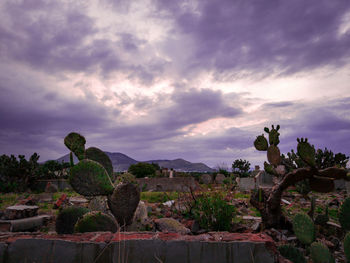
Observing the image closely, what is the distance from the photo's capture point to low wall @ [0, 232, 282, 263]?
2928 millimetres

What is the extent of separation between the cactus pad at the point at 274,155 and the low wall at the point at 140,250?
4.62 m

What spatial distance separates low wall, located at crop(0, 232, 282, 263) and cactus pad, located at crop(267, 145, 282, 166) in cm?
462

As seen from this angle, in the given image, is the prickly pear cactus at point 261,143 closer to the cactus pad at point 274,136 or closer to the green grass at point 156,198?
the cactus pad at point 274,136

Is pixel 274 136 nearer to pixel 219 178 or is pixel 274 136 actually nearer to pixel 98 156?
pixel 98 156

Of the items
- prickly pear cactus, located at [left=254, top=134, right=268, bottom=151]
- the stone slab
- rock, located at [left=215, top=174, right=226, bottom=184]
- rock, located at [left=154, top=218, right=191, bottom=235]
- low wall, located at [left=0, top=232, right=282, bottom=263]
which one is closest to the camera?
low wall, located at [left=0, top=232, right=282, bottom=263]

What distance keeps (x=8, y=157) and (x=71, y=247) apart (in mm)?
15899

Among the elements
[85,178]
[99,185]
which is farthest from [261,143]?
[85,178]

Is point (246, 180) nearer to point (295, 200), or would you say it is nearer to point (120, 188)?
point (295, 200)

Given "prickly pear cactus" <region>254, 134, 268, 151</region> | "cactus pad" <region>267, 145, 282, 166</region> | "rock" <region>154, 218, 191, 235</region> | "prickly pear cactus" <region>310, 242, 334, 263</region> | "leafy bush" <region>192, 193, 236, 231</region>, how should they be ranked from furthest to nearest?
"prickly pear cactus" <region>254, 134, 268, 151</region>
"cactus pad" <region>267, 145, 282, 166</region>
"leafy bush" <region>192, 193, 236, 231</region>
"rock" <region>154, 218, 191, 235</region>
"prickly pear cactus" <region>310, 242, 334, 263</region>

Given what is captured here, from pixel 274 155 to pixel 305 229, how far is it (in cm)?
278

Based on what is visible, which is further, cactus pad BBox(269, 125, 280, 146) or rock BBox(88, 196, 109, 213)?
cactus pad BBox(269, 125, 280, 146)

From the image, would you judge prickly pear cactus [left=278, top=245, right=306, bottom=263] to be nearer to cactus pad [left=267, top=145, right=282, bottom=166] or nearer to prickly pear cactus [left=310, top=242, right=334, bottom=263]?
→ prickly pear cactus [left=310, top=242, right=334, bottom=263]

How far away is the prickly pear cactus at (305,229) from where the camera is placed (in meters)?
4.82

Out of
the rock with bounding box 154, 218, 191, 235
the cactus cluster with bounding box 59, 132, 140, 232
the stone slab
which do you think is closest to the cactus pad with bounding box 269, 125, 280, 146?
the rock with bounding box 154, 218, 191, 235
